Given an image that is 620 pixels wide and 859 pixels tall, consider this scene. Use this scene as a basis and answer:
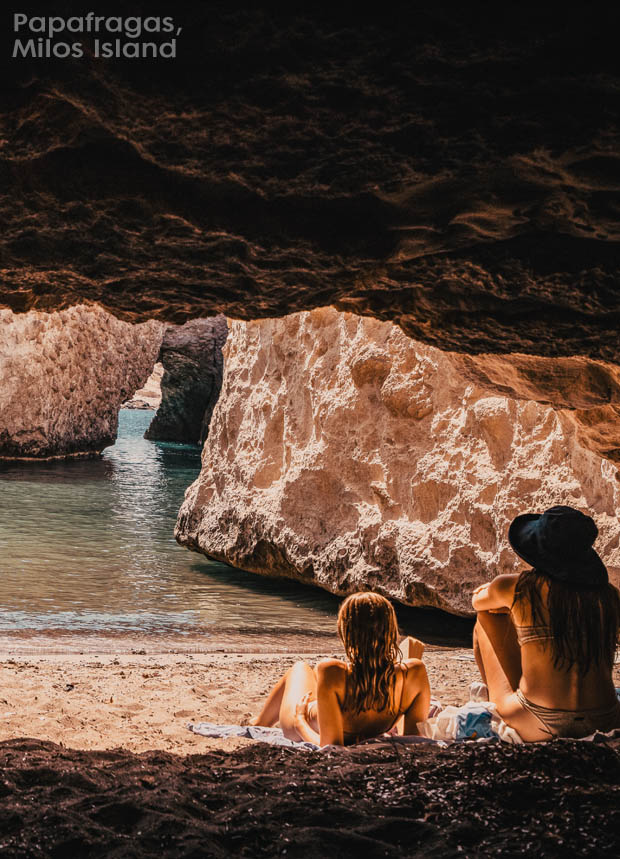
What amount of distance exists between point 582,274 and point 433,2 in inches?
49.7

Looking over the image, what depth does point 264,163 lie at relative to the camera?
2.22 meters

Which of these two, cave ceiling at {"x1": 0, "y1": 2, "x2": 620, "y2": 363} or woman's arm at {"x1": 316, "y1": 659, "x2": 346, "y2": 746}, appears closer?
cave ceiling at {"x1": 0, "y1": 2, "x2": 620, "y2": 363}

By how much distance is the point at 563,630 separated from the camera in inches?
116

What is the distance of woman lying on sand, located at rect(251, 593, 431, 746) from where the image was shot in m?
3.27

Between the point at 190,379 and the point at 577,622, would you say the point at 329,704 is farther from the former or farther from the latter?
the point at 190,379

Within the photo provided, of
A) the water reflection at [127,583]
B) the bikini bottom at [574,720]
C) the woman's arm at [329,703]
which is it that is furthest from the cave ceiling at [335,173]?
the water reflection at [127,583]

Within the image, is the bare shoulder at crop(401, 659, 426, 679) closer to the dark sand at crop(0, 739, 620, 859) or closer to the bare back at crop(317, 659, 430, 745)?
the bare back at crop(317, 659, 430, 745)

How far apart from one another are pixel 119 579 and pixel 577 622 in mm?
8127

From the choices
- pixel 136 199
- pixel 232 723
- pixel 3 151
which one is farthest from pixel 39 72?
pixel 232 723

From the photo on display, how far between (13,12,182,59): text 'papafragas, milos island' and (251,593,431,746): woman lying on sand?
2.37 metres

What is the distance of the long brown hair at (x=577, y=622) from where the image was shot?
2.94 metres

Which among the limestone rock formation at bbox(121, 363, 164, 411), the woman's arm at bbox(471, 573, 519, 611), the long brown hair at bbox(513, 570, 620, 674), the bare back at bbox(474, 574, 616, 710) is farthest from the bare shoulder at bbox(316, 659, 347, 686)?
the limestone rock formation at bbox(121, 363, 164, 411)

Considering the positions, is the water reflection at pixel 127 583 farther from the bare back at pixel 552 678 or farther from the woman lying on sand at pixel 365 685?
the bare back at pixel 552 678

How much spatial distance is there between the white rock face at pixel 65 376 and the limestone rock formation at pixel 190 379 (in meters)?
4.92
